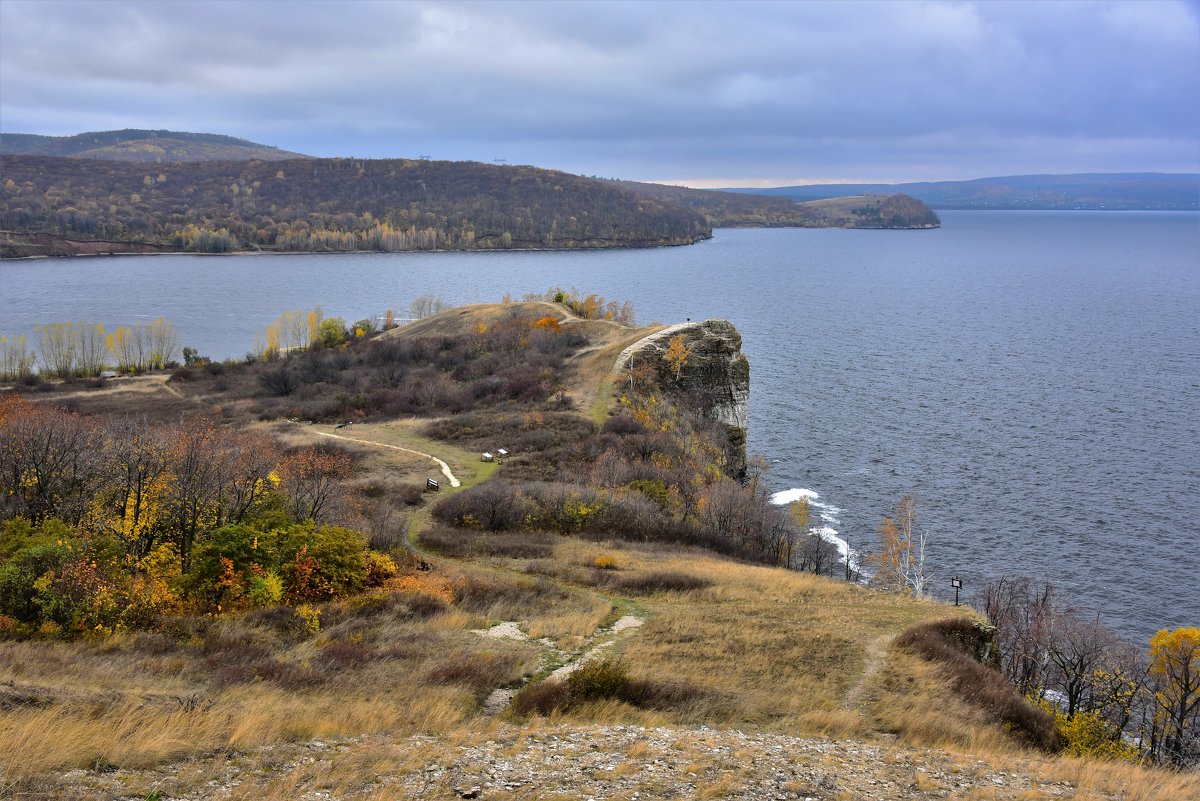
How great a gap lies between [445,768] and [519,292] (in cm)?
14528

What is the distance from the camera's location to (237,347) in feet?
362

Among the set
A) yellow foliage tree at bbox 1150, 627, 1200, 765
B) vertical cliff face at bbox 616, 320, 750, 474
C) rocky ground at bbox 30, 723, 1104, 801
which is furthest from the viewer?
vertical cliff face at bbox 616, 320, 750, 474

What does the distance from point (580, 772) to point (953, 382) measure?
262 feet

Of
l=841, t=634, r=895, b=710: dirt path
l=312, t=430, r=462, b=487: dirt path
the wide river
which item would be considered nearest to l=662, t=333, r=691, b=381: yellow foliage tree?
A: the wide river

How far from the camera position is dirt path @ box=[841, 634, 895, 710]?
19936mm

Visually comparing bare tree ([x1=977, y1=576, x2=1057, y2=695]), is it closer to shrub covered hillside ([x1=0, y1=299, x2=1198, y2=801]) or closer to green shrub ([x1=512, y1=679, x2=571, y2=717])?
shrub covered hillside ([x1=0, y1=299, x2=1198, y2=801])

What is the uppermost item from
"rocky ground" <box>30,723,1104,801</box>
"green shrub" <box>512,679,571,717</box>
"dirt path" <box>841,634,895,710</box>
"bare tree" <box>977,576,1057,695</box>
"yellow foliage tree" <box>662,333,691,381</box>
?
"yellow foliage tree" <box>662,333,691,381</box>

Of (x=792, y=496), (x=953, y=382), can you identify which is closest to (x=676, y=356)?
(x=792, y=496)

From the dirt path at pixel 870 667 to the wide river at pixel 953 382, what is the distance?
21.0 metres

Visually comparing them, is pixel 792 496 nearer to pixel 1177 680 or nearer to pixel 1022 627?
pixel 1022 627

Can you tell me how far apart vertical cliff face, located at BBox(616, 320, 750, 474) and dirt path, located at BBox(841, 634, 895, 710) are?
41426 millimetres

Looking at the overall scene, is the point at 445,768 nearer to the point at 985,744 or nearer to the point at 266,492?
the point at 985,744

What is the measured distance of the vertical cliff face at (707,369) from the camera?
6669 cm

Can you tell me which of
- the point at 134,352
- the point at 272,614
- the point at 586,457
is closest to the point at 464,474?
the point at 586,457
